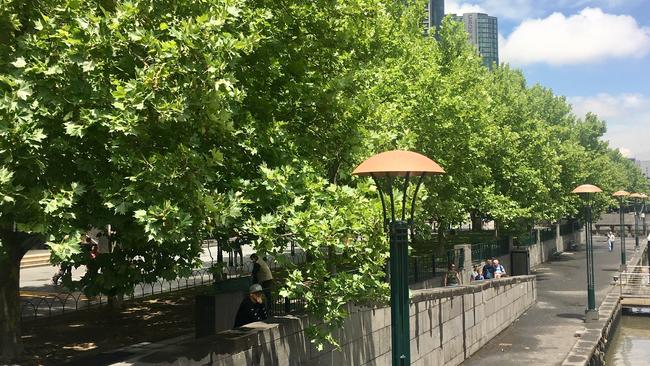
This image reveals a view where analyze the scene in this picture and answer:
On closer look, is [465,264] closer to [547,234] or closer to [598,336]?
[598,336]

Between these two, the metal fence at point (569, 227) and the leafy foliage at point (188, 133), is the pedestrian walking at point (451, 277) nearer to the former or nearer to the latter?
the leafy foliage at point (188, 133)

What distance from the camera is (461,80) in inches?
1022

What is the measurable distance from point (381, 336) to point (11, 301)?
7866 mm

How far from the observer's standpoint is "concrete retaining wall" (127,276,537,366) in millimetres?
8398

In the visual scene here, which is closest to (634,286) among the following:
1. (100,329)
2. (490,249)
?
(490,249)

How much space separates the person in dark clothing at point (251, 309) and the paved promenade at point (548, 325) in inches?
396

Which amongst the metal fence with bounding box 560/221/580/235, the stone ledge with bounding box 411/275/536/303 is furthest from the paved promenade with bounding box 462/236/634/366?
the metal fence with bounding box 560/221/580/235

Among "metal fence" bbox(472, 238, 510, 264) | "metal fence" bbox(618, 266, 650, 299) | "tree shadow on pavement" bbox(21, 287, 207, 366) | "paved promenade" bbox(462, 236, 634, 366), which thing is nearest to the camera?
"tree shadow on pavement" bbox(21, 287, 207, 366)

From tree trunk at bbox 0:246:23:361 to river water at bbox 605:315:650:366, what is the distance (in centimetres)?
2108

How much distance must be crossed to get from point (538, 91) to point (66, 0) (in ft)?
178

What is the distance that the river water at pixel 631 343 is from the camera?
2320 cm

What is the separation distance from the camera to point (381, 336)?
45.2 ft

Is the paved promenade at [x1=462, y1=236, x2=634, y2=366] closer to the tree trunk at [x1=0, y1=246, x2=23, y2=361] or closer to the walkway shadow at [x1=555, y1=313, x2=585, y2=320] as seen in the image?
the walkway shadow at [x1=555, y1=313, x2=585, y2=320]

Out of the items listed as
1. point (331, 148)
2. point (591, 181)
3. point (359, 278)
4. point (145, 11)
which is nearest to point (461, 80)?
point (331, 148)
